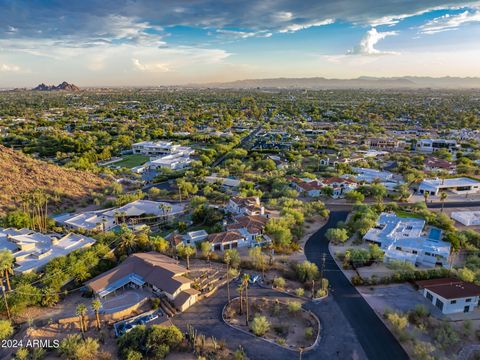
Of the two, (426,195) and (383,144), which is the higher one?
(383,144)

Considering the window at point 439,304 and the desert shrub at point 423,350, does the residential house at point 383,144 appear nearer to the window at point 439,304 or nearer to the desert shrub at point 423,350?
the window at point 439,304

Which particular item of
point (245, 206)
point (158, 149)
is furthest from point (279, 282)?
point (158, 149)

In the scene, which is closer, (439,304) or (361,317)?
(361,317)

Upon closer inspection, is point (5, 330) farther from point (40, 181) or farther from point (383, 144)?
point (383, 144)

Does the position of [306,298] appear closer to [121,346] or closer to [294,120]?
[121,346]

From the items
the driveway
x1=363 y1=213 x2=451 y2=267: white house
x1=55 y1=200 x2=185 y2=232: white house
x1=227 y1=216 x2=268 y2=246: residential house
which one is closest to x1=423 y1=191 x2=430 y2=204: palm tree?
x1=363 y1=213 x2=451 y2=267: white house

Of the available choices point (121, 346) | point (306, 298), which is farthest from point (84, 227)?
point (306, 298)
